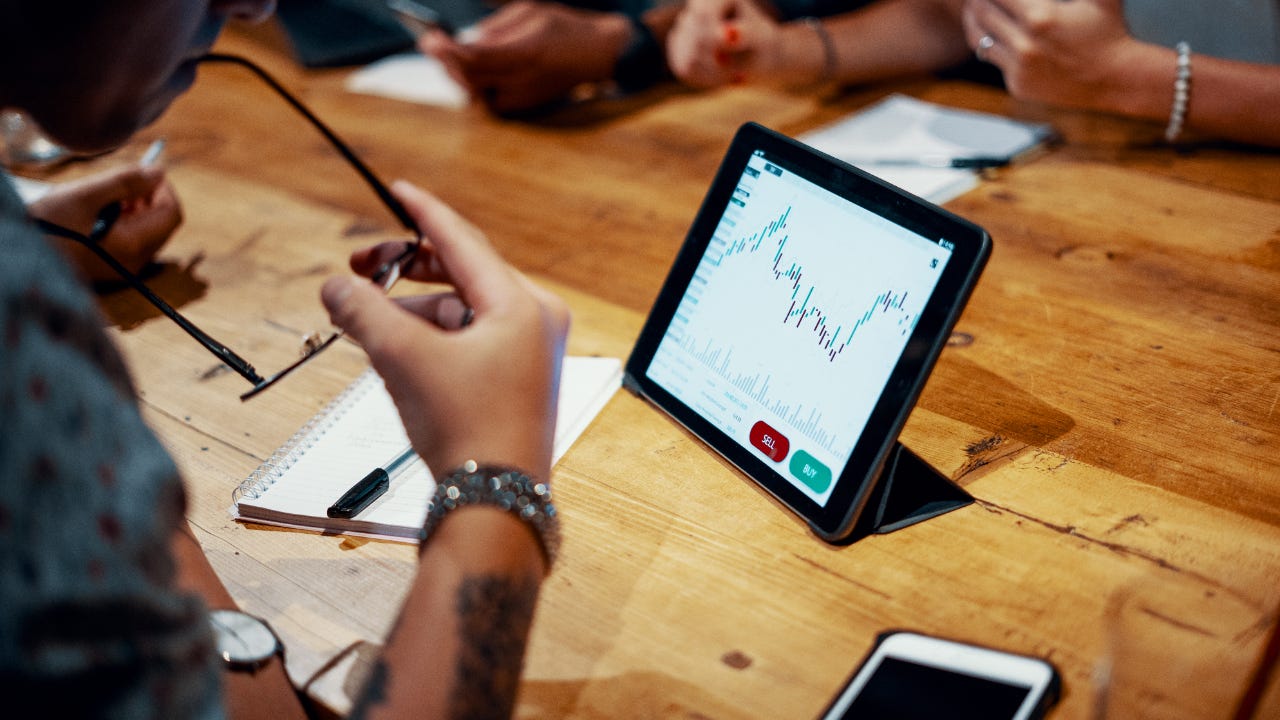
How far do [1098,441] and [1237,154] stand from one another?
0.66 m

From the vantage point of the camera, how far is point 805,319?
2.20ft

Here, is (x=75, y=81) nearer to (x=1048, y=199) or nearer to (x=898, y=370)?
(x=898, y=370)

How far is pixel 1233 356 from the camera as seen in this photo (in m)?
0.79

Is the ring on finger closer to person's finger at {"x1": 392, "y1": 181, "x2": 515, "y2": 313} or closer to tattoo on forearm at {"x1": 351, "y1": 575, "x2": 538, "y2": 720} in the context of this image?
person's finger at {"x1": 392, "y1": 181, "x2": 515, "y2": 313}

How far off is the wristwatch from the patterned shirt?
171 millimetres

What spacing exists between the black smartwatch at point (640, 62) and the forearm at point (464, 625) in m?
1.19

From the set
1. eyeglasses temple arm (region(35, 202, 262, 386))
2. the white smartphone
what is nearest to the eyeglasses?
eyeglasses temple arm (region(35, 202, 262, 386))

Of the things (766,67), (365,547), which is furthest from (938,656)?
(766,67)

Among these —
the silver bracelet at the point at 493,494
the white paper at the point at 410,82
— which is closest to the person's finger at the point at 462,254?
the silver bracelet at the point at 493,494

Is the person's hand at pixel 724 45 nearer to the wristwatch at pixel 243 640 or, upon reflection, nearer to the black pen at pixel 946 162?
the black pen at pixel 946 162

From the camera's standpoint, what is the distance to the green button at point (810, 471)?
2.10 ft

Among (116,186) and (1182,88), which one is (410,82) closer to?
(116,186)

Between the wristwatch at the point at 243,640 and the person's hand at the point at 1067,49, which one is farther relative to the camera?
the person's hand at the point at 1067,49

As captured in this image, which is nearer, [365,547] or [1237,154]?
[365,547]
